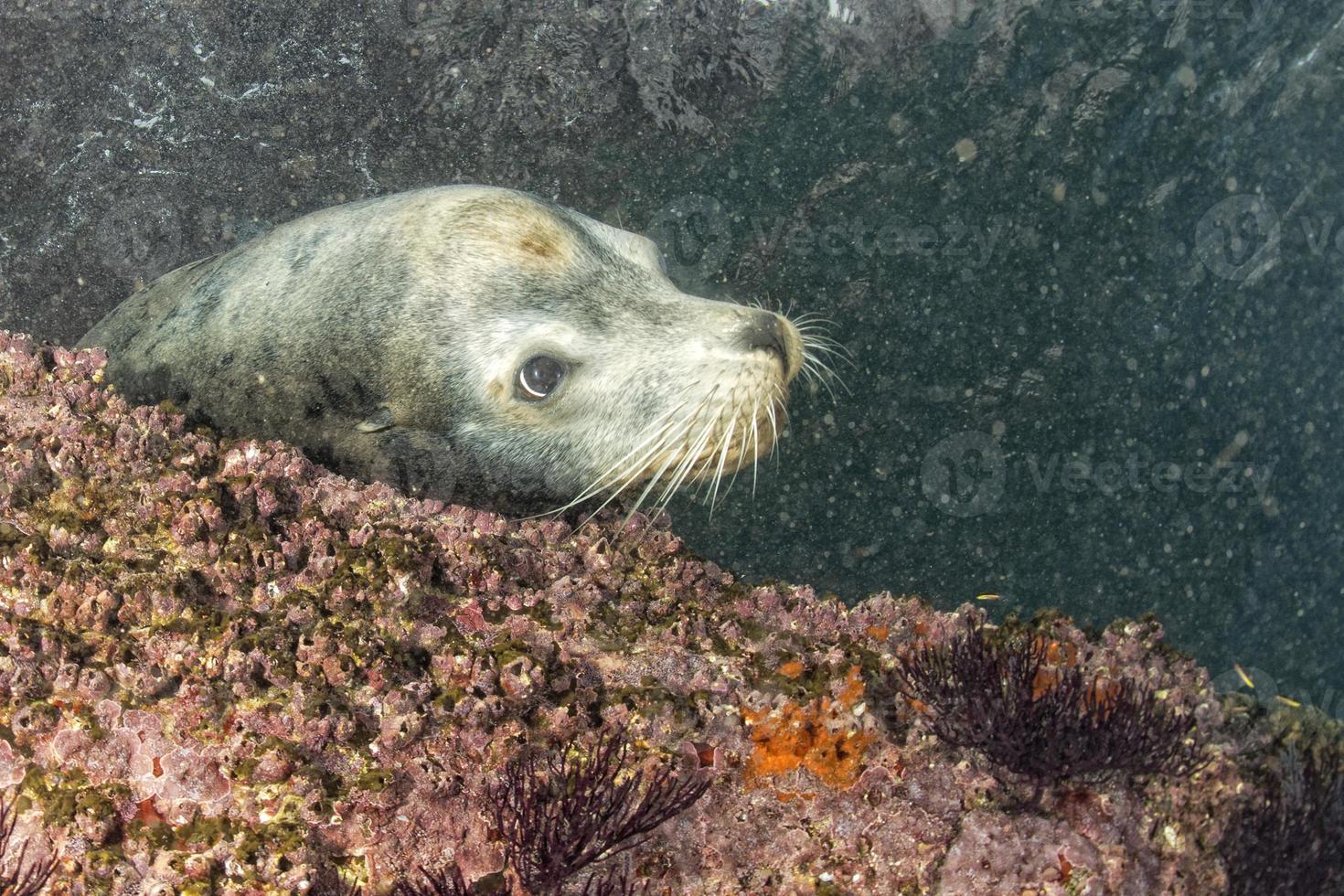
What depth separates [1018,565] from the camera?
5484 millimetres

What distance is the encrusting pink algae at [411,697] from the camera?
160cm

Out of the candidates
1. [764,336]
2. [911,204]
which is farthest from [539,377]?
[911,204]

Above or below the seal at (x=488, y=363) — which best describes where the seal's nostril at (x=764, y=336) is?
above

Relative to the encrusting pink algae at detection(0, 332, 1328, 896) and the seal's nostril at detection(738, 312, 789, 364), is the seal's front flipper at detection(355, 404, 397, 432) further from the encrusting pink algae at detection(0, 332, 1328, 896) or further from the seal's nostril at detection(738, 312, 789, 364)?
the seal's nostril at detection(738, 312, 789, 364)

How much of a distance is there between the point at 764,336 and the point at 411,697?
4.68 feet

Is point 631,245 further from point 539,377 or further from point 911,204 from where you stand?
point 911,204

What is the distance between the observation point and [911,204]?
17.5 ft

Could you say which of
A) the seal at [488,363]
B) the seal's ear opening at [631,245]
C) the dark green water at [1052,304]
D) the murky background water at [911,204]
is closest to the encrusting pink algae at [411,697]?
the seal at [488,363]

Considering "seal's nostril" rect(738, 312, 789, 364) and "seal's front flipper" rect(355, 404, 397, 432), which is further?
"seal's front flipper" rect(355, 404, 397, 432)

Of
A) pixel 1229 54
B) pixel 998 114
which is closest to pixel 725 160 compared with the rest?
pixel 998 114

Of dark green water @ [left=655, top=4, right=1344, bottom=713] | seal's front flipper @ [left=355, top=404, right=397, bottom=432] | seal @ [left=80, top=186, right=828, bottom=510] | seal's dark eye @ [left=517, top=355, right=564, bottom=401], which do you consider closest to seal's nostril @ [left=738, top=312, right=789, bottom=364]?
seal @ [left=80, top=186, right=828, bottom=510]

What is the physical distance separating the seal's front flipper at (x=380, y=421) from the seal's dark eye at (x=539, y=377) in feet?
1.48

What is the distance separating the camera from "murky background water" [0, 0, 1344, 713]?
4230mm

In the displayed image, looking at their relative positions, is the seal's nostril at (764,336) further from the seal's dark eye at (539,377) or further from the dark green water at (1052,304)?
the dark green water at (1052,304)
